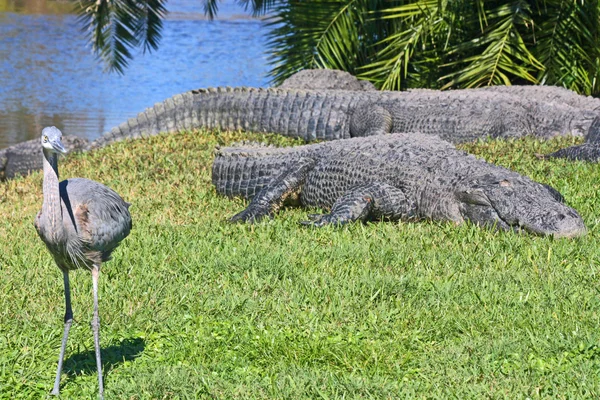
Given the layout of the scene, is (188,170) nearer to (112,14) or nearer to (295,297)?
(295,297)

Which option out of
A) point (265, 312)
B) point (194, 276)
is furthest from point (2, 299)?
point (265, 312)

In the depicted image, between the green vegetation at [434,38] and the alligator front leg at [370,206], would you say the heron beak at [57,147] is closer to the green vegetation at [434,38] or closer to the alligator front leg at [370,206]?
the alligator front leg at [370,206]

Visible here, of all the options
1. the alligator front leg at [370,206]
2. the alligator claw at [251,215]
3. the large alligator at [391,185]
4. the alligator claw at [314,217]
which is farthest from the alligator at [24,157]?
the alligator front leg at [370,206]

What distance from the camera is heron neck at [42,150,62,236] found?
11.1 ft

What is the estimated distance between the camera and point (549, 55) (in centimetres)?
1161

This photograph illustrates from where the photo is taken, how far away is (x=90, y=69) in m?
26.1

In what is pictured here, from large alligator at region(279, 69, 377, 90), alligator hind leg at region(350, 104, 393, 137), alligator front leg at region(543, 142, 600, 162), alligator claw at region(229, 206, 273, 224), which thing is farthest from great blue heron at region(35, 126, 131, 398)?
large alligator at region(279, 69, 377, 90)

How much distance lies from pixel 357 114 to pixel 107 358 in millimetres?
6933

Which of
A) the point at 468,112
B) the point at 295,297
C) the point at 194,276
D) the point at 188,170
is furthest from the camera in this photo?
the point at 468,112

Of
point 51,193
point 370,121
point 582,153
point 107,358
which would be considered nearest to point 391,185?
point 582,153

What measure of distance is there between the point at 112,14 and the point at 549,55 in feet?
22.0

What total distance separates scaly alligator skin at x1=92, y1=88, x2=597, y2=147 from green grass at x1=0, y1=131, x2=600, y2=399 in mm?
3715

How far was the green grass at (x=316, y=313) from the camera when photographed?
3688mm

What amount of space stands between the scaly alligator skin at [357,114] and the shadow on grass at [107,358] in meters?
6.25
